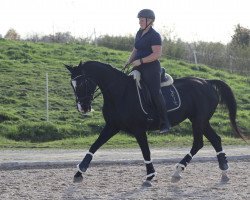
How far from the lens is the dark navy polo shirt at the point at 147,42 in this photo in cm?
999

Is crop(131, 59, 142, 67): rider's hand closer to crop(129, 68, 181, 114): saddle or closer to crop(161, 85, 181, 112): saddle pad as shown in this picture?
crop(129, 68, 181, 114): saddle

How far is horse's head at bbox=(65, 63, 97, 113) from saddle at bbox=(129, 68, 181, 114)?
0.87m

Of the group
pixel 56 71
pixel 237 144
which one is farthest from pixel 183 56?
pixel 237 144

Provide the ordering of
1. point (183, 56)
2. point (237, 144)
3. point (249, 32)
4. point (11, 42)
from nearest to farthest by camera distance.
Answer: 1. point (237, 144)
2. point (11, 42)
3. point (183, 56)
4. point (249, 32)

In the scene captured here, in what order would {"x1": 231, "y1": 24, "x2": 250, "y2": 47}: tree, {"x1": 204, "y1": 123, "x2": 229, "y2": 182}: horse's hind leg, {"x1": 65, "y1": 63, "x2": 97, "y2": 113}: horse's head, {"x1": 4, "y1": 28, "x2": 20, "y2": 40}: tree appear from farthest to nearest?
1. {"x1": 4, "y1": 28, "x2": 20, "y2": 40}: tree
2. {"x1": 231, "y1": 24, "x2": 250, "y2": 47}: tree
3. {"x1": 204, "y1": 123, "x2": 229, "y2": 182}: horse's hind leg
4. {"x1": 65, "y1": 63, "x2": 97, "y2": 113}: horse's head

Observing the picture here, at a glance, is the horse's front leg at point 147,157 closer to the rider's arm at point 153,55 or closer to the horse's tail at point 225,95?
the rider's arm at point 153,55

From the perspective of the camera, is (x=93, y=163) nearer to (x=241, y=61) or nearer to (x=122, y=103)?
(x=122, y=103)

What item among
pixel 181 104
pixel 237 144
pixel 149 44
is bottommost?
pixel 237 144

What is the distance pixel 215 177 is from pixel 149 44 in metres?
2.83

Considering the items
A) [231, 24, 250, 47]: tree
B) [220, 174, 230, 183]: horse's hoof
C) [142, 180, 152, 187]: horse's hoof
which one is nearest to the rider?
[142, 180, 152, 187]: horse's hoof

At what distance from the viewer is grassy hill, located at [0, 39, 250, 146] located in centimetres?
1873

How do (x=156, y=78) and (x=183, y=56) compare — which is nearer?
(x=156, y=78)

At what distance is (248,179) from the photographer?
33.8 ft

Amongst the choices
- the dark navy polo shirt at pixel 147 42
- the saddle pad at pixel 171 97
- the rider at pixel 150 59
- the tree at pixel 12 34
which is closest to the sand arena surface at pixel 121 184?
the rider at pixel 150 59
